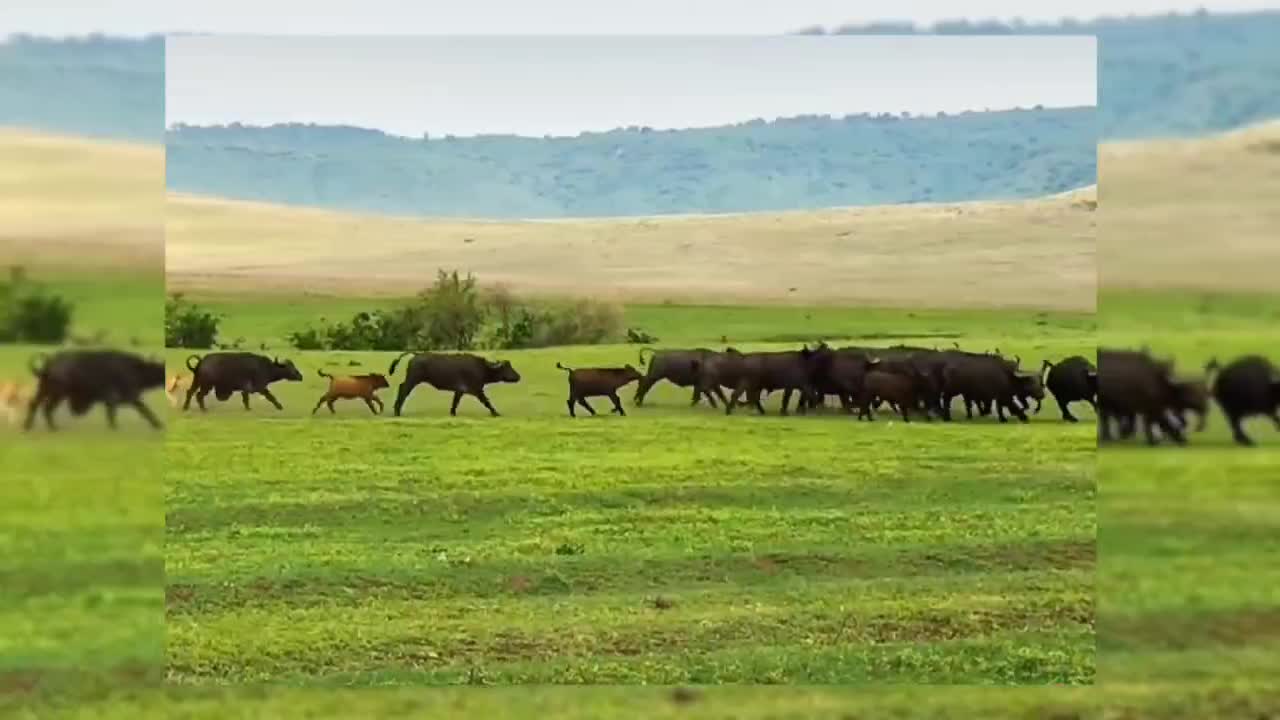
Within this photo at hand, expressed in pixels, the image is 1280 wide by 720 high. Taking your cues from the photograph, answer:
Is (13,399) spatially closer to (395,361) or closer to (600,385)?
(395,361)

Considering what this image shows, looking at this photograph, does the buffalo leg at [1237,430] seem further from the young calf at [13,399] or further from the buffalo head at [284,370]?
the young calf at [13,399]

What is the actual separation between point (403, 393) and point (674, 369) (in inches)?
46.3

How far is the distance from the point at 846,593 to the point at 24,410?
3.65 m

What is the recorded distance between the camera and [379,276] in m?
6.97

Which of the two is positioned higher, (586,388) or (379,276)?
(379,276)

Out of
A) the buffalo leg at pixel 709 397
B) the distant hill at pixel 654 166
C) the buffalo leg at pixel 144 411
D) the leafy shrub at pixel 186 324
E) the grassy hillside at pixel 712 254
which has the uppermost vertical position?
the distant hill at pixel 654 166

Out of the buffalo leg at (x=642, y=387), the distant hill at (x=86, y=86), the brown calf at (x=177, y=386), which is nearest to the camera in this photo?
the distant hill at (x=86, y=86)

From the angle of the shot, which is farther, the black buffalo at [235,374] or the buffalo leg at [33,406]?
the buffalo leg at [33,406]

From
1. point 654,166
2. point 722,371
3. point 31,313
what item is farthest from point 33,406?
point 722,371

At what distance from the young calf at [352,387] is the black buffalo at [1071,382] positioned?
9.38 feet

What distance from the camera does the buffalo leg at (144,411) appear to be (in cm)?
700

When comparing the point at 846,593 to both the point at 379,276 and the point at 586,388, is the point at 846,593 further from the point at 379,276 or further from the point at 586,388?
the point at 379,276

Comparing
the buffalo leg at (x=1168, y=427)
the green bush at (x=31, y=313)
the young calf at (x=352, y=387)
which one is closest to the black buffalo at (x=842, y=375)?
the buffalo leg at (x=1168, y=427)

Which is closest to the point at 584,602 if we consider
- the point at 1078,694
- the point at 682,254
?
the point at 682,254
